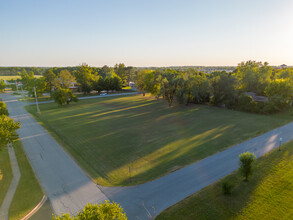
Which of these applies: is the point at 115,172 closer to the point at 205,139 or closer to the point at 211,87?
the point at 205,139

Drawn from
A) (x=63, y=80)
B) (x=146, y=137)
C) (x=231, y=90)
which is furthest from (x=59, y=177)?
(x=63, y=80)

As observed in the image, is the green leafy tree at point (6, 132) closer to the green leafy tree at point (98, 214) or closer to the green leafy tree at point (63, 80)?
the green leafy tree at point (98, 214)

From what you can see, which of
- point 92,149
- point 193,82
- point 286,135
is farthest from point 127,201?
point 193,82

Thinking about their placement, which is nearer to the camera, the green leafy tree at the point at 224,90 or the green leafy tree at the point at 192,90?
the green leafy tree at the point at 224,90

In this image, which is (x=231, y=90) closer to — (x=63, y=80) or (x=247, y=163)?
(x=247, y=163)

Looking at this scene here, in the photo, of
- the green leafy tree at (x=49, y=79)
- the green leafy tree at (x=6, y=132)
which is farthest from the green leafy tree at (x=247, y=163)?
the green leafy tree at (x=49, y=79)

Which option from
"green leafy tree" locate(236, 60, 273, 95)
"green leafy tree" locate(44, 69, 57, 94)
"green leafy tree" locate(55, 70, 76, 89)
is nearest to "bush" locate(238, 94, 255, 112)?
"green leafy tree" locate(236, 60, 273, 95)
